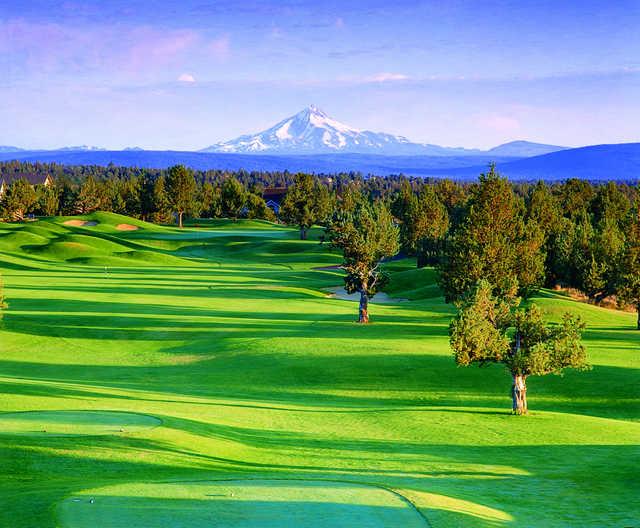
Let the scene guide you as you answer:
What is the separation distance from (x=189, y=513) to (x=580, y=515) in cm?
1085

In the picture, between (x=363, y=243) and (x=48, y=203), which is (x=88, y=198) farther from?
(x=363, y=243)

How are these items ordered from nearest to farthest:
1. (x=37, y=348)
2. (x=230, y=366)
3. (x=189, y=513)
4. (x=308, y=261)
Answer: (x=189, y=513), (x=230, y=366), (x=37, y=348), (x=308, y=261)

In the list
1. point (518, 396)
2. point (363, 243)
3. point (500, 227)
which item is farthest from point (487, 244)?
point (518, 396)

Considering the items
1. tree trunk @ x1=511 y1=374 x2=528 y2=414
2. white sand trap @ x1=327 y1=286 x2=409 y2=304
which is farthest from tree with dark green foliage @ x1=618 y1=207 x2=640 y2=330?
tree trunk @ x1=511 y1=374 x2=528 y2=414

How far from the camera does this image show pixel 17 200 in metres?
164

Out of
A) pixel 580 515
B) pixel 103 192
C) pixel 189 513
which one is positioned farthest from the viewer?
pixel 103 192

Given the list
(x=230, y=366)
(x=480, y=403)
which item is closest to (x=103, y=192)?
(x=230, y=366)

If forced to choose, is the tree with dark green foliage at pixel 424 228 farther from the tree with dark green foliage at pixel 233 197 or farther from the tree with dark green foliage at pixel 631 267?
the tree with dark green foliage at pixel 233 197

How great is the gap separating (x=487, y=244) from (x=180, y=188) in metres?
121

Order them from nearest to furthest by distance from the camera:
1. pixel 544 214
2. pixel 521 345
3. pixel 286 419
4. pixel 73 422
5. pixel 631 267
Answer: pixel 73 422, pixel 286 419, pixel 521 345, pixel 631 267, pixel 544 214

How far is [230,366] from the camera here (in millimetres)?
44969

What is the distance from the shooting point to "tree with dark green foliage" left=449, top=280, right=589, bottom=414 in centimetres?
3266

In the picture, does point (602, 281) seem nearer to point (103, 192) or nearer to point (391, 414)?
point (391, 414)

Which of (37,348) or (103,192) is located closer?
(37,348)
